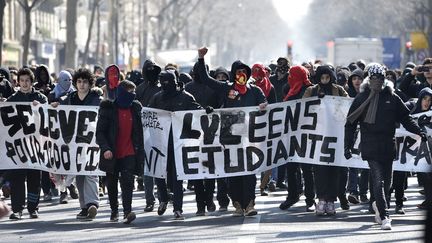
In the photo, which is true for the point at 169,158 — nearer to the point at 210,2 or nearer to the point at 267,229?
the point at 267,229

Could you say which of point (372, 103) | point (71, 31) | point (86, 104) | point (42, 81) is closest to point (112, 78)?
point (86, 104)

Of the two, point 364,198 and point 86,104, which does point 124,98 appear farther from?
point 364,198

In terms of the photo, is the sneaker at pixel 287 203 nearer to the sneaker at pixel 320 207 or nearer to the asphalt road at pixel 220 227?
the asphalt road at pixel 220 227

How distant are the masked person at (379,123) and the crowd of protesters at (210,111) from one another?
0.03ft

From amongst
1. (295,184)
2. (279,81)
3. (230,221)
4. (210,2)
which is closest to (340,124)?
(295,184)

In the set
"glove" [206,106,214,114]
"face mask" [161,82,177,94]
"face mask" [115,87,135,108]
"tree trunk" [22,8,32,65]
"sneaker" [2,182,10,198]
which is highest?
"tree trunk" [22,8,32,65]

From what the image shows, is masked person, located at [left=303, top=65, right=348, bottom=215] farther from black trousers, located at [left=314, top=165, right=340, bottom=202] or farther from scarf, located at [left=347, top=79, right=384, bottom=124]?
scarf, located at [left=347, top=79, right=384, bottom=124]

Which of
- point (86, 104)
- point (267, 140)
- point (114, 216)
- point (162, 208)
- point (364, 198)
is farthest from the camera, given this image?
point (364, 198)

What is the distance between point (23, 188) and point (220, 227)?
2.72m

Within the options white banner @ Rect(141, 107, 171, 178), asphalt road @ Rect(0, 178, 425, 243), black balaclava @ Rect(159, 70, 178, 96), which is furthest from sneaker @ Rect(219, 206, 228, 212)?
Answer: black balaclava @ Rect(159, 70, 178, 96)

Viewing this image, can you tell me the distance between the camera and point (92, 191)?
647 inches

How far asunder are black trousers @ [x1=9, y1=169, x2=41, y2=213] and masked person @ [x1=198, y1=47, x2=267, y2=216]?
7.44ft

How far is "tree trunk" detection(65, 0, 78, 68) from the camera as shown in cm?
4947

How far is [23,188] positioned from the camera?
1645 cm
